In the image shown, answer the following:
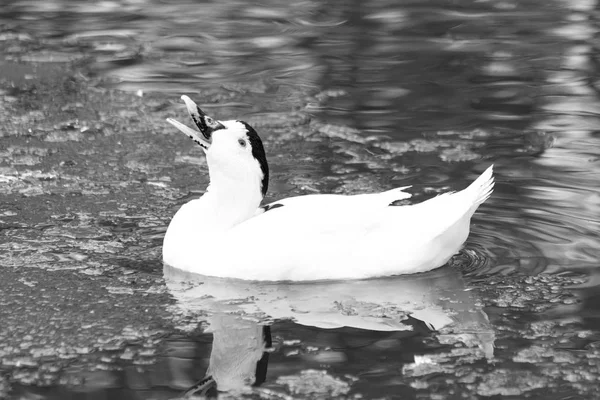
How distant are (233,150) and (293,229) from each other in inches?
24.1

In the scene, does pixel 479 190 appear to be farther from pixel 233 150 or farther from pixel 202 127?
pixel 202 127

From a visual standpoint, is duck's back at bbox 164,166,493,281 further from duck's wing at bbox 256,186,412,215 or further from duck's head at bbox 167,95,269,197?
duck's head at bbox 167,95,269,197

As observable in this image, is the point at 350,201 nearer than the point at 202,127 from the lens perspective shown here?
Yes

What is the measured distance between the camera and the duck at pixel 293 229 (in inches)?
256

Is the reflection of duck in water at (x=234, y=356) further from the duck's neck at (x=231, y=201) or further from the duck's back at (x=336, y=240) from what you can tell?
the duck's neck at (x=231, y=201)

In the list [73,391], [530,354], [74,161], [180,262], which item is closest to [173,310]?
[180,262]

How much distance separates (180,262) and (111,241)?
2.09ft

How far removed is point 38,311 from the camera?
240 inches

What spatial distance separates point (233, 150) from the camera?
22.0ft

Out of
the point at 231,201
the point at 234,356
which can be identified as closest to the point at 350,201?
the point at 231,201

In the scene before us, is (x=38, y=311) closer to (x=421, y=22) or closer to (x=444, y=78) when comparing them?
(x=444, y=78)

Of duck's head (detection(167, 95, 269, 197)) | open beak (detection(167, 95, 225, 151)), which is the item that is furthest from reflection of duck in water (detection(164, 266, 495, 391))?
open beak (detection(167, 95, 225, 151))

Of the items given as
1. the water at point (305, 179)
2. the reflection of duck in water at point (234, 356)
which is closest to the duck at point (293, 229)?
the water at point (305, 179)

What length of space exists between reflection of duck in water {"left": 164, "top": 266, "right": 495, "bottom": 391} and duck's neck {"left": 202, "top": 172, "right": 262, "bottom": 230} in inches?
14.9
